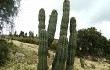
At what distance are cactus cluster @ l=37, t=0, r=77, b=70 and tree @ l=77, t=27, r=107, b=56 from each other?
3419 centimetres

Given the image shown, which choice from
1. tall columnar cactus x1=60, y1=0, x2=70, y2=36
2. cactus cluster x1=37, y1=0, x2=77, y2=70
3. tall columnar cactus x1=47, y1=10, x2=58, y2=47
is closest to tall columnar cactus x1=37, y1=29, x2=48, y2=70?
cactus cluster x1=37, y1=0, x2=77, y2=70

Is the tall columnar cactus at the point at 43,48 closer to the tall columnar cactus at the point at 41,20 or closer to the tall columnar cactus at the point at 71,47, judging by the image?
the tall columnar cactus at the point at 41,20

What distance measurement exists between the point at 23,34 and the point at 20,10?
823 inches

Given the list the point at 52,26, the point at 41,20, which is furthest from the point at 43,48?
the point at 41,20

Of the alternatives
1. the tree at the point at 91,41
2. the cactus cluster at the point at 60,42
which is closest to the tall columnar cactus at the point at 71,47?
the cactus cluster at the point at 60,42

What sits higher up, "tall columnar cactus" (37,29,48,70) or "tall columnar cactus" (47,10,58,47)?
"tall columnar cactus" (47,10,58,47)

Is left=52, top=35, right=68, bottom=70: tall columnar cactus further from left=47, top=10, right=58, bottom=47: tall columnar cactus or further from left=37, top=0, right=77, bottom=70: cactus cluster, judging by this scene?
left=47, top=10, right=58, bottom=47: tall columnar cactus

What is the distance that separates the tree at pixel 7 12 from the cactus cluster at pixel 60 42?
12.9 meters

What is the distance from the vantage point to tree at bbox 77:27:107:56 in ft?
182

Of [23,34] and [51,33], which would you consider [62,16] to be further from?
[23,34]

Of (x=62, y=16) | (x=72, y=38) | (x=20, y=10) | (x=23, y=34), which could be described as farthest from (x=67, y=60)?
(x=23, y=34)

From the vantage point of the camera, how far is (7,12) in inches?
1296

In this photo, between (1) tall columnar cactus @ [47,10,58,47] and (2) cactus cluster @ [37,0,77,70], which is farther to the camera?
(1) tall columnar cactus @ [47,10,58,47]

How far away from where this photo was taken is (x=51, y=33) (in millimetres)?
20031
